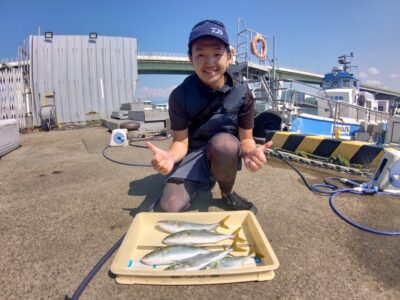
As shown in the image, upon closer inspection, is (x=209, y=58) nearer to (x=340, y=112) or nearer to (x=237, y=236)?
(x=237, y=236)

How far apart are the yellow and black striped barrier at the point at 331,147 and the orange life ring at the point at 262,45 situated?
6.32 m

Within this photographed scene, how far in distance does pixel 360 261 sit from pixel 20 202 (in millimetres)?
3348

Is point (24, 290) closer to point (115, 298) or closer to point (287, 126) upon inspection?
point (115, 298)

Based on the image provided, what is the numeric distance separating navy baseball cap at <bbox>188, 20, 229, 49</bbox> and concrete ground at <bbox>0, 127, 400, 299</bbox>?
1612mm

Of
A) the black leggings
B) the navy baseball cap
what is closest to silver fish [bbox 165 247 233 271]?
the black leggings

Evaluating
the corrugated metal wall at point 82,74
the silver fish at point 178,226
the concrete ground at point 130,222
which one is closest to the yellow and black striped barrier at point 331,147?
the concrete ground at point 130,222

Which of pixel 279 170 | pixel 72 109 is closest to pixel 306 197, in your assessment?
pixel 279 170

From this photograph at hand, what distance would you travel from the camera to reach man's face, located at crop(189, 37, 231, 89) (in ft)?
7.20

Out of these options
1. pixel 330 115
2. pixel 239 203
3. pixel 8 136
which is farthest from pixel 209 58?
pixel 330 115

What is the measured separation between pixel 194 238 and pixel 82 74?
12.1 metres

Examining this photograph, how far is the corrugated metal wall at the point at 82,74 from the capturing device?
11305 mm

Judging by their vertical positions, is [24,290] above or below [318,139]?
below

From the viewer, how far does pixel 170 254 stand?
1.65 metres

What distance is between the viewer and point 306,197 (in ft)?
9.57
